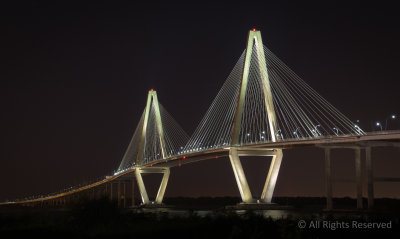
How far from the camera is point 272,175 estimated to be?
50.7 meters

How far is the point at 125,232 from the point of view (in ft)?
60.5

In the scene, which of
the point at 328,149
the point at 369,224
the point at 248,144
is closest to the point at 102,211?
the point at 369,224

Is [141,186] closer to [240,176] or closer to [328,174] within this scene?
[240,176]

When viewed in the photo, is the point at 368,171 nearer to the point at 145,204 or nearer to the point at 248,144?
the point at 248,144

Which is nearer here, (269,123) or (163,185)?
(269,123)

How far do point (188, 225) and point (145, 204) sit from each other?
60803 mm

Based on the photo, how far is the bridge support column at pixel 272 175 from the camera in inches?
1994

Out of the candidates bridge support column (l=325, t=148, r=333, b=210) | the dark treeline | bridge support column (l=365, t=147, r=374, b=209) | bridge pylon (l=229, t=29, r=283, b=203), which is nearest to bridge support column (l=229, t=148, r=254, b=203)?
bridge pylon (l=229, t=29, r=283, b=203)

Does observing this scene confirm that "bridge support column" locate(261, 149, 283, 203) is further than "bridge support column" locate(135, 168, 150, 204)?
No

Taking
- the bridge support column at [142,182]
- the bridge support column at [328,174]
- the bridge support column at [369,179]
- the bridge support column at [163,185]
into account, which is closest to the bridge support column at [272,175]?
the bridge support column at [328,174]

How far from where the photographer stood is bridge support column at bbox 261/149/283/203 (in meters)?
50.7

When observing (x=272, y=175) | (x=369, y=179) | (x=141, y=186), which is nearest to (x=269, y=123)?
(x=272, y=175)

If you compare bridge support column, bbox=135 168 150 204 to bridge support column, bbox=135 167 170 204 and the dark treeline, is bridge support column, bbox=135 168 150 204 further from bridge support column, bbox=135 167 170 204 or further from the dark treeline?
the dark treeline

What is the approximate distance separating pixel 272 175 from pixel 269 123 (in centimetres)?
564
